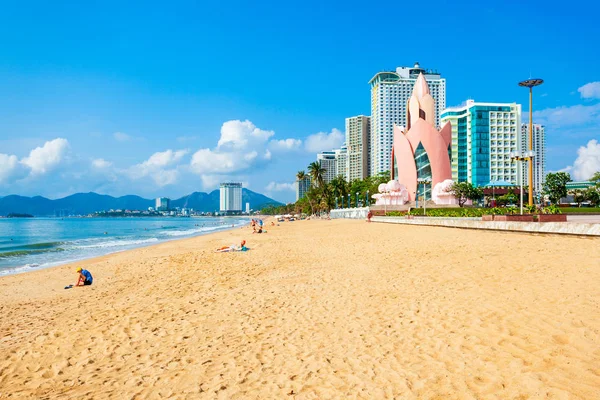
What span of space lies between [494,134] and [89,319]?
9521 centimetres

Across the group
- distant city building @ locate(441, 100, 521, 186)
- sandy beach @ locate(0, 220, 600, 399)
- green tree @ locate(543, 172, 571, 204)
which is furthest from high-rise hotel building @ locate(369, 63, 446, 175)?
sandy beach @ locate(0, 220, 600, 399)

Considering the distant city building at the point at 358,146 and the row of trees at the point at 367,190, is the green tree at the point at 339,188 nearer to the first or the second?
the row of trees at the point at 367,190

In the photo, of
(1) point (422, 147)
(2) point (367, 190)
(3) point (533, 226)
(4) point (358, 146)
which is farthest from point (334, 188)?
(3) point (533, 226)

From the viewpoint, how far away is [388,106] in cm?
11031

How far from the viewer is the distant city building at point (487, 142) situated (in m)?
86.2

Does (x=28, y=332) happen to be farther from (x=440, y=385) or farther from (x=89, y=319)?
(x=440, y=385)

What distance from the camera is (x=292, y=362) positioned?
396 cm

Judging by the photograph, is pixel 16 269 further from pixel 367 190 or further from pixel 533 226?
pixel 367 190

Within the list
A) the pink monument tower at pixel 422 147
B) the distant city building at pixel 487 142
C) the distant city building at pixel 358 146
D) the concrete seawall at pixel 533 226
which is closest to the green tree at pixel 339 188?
the pink monument tower at pixel 422 147

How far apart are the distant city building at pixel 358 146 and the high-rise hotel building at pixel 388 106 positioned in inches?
525

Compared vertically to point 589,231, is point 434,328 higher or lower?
lower

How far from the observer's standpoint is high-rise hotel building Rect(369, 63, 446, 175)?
354 feet

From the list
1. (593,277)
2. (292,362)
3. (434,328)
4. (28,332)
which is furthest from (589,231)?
(28,332)

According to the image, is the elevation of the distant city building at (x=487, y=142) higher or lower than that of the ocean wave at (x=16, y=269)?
higher
